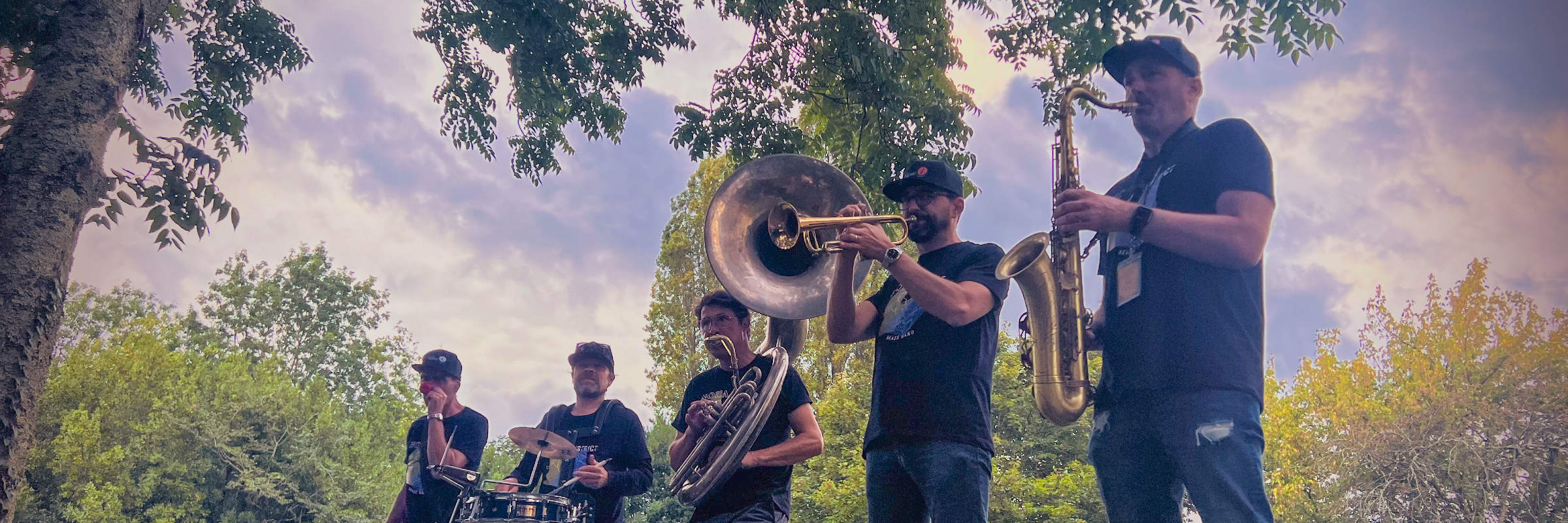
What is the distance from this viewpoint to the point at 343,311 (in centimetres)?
3444

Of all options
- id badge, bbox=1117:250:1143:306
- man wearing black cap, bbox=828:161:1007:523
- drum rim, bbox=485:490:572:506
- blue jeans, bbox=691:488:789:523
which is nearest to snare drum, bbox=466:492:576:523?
drum rim, bbox=485:490:572:506

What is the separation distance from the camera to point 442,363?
18.0ft

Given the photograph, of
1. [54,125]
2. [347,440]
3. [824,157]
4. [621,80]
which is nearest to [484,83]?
[621,80]

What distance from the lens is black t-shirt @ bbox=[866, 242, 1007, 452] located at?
274 centimetres

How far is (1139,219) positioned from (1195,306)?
25cm

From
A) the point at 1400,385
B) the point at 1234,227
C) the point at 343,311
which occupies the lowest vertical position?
the point at 1234,227

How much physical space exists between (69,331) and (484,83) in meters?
30.4

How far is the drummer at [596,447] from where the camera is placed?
4.58 meters

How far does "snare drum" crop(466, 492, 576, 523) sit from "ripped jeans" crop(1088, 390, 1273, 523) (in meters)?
3.04

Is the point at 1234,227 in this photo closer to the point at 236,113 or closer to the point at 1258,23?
the point at 1258,23

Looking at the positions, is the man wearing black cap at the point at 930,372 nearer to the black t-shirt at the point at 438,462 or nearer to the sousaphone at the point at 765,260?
the sousaphone at the point at 765,260

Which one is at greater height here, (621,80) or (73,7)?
(621,80)

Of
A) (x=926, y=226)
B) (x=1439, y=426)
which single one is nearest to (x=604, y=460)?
(x=926, y=226)

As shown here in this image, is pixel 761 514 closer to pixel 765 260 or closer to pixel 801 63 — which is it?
pixel 765 260
